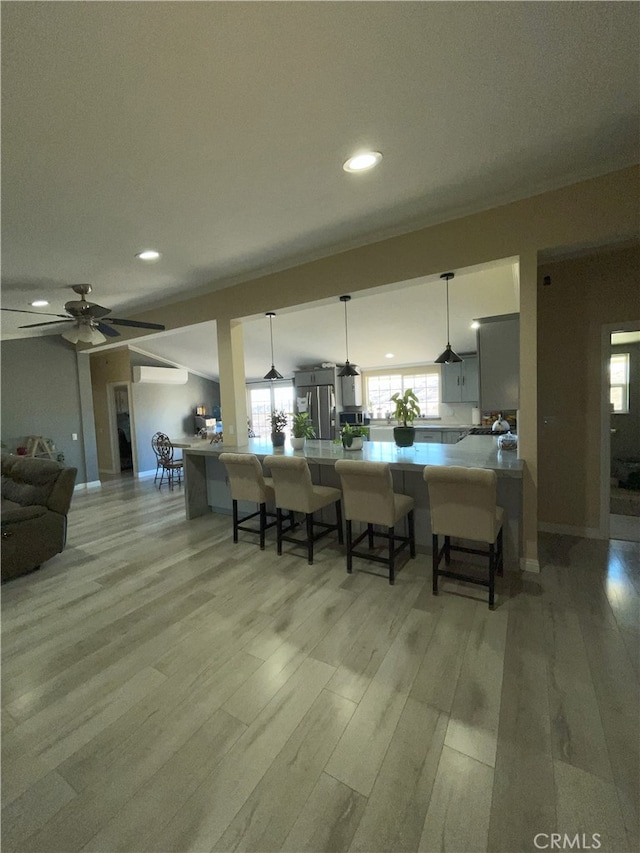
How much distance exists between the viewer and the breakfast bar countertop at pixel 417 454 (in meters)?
2.67

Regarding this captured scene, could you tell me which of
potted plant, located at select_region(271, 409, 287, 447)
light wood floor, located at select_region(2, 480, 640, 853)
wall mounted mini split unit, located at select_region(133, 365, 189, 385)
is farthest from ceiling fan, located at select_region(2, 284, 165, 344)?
wall mounted mini split unit, located at select_region(133, 365, 189, 385)

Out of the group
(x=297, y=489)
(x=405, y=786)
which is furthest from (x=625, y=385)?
(x=405, y=786)

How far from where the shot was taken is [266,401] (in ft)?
32.5

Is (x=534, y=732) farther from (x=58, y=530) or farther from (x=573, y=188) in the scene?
(x=58, y=530)

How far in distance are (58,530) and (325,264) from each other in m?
3.64

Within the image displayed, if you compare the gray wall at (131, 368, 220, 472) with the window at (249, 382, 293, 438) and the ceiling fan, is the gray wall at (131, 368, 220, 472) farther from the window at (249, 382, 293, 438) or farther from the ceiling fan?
the ceiling fan

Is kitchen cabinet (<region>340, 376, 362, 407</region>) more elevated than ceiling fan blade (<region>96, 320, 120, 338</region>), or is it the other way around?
ceiling fan blade (<region>96, 320, 120, 338</region>)

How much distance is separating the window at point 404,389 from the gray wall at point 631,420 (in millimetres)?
2856

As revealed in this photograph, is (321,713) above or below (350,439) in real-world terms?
below

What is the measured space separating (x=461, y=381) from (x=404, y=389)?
5.10 feet

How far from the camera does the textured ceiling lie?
4.21ft

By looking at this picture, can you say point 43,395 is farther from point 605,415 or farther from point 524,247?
point 605,415

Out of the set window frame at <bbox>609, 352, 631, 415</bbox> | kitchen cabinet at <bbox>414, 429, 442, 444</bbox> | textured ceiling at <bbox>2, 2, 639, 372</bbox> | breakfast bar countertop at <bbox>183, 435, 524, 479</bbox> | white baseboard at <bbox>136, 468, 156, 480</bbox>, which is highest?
textured ceiling at <bbox>2, 2, 639, 372</bbox>

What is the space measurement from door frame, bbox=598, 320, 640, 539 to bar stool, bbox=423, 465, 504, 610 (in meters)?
1.58
